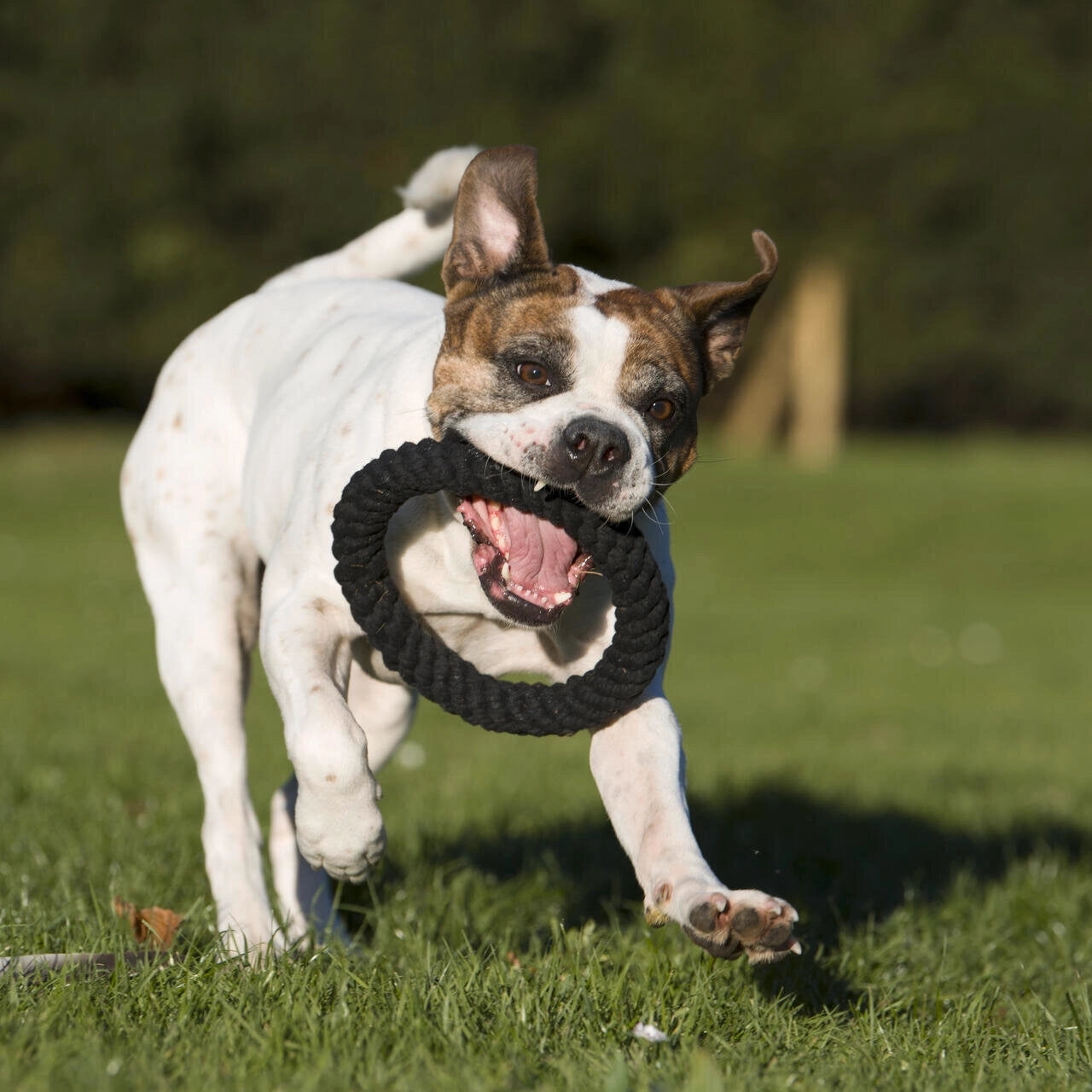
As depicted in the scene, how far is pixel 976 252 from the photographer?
114 feet

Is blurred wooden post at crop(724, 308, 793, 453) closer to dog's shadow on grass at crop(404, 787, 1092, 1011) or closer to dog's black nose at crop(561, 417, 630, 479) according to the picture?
dog's shadow on grass at crop(404, 787, 1092, 1011)

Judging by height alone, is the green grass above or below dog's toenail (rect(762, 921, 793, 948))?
below

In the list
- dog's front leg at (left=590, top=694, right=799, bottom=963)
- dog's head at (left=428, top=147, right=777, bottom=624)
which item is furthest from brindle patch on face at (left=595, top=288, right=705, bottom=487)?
dog's front leg at (left=590, top=694, right=799, bottom=963)

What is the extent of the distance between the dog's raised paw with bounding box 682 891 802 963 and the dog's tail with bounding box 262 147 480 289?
2.94m

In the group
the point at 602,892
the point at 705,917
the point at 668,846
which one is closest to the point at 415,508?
the point at 668,846

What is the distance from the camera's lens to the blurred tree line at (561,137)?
31.7 meters

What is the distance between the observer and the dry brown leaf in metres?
4.30

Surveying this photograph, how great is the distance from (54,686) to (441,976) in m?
8.07

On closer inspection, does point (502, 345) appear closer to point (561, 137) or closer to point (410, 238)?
point (410, 238)

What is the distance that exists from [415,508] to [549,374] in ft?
1.74

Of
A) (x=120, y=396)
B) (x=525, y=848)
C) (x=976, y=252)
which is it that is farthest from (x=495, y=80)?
(x=525, y=848)

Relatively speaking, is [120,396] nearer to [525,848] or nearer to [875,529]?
[875,529]

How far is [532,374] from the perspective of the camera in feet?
13.9

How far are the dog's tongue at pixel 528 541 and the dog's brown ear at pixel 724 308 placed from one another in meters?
0.84
